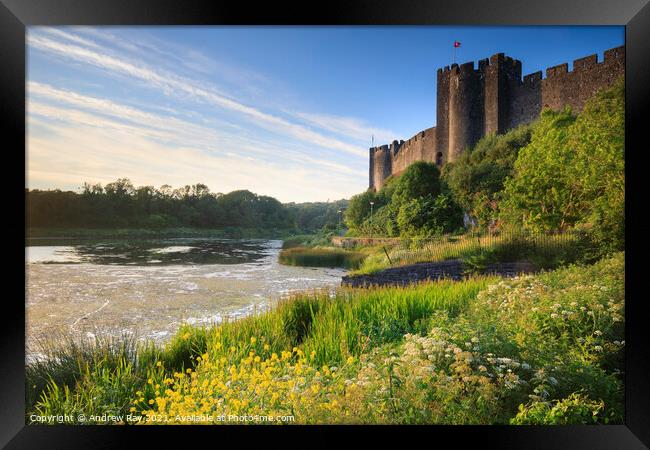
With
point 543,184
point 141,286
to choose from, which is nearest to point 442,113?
point 543,184

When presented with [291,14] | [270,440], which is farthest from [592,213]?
[270,440]

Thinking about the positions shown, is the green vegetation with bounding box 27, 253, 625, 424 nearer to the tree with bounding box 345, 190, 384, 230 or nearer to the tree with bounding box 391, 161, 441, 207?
the tree with bounding box 345, 190, 384, 230

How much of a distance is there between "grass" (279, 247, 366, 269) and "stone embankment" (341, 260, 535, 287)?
200mm

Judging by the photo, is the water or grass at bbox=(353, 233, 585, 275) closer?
the water

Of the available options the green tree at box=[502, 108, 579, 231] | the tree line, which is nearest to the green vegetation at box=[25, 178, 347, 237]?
the tree line

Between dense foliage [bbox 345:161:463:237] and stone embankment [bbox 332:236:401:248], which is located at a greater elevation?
dense foliage [bbox 345:161:463:237]

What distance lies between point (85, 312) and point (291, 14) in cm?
315

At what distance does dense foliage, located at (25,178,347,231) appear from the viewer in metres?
2.74

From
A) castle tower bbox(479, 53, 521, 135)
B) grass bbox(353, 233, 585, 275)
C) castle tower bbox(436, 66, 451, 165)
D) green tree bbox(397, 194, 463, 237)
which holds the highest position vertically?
castle tower bbox(479, 53, 521, 135)

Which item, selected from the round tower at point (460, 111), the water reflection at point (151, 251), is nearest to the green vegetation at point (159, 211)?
the water reflection at point (151, 251)

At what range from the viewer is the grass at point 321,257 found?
3.56 m

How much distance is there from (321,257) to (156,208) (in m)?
1.80

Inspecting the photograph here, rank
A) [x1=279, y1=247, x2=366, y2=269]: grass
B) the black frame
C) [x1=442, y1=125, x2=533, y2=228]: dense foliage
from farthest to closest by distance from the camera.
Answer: [x1=279, y1=247, x2=366, y2=269]: grass, [x1=442, y1=125, x2=533, y2=228]: dense foliage, the black frame

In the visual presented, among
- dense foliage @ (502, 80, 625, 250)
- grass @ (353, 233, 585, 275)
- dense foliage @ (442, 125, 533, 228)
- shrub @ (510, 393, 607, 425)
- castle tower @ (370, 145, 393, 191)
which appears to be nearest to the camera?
shrub @ (510, 393, 607, 425)
